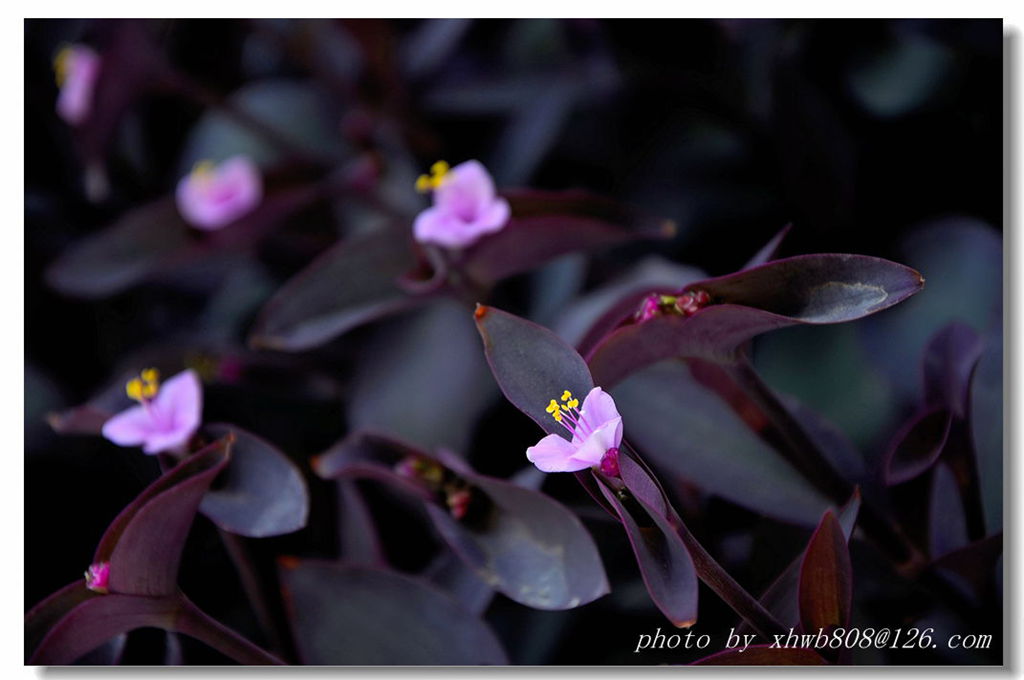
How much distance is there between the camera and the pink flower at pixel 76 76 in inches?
30.2

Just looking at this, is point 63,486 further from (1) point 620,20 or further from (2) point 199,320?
(1) point 620,20

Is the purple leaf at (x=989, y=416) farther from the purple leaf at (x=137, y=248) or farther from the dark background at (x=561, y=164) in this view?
the purple leaf at (x=137, y=248)

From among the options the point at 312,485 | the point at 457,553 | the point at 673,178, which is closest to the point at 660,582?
the point at 457,553

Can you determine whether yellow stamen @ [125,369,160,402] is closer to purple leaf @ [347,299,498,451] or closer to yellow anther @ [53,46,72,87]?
purple leaf @ [347,299,498,451]

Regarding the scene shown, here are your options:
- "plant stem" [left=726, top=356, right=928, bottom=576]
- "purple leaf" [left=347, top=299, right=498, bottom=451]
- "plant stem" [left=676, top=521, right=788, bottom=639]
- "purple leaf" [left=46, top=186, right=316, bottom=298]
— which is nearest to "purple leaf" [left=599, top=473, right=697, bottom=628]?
"plant stem" [left=676, top=521, right=788, bottom=639]

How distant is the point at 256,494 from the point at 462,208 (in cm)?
20

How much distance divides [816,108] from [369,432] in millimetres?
371

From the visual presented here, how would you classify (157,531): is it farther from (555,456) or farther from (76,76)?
(76,76)

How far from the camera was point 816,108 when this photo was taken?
66 cm

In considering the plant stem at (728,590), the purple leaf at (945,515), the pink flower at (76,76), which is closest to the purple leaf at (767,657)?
the plant stem at (728,590)

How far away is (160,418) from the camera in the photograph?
0.52 metres

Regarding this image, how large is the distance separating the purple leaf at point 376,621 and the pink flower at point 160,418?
0.29ft

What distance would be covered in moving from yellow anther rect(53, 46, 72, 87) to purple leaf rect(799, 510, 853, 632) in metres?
0.67

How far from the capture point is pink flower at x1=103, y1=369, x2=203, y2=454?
19.9 inches
